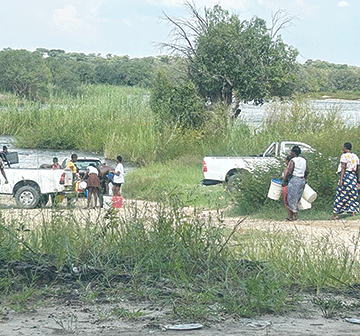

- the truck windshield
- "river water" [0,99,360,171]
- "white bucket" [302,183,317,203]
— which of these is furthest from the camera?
"river water" [0,99,360,171]

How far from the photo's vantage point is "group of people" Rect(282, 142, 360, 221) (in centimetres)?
1514

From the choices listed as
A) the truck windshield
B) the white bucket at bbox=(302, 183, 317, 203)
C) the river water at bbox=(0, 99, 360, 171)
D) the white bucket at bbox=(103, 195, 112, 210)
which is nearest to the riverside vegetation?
the white bucket at bbox=(103, 195, 112, 210)

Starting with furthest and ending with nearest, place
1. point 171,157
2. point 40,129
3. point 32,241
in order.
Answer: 1. point 40,129
2. point 171,157
3. point 32,241

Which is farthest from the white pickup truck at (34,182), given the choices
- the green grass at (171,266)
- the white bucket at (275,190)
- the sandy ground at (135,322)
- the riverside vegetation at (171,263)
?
the sandy ground at (135,322)

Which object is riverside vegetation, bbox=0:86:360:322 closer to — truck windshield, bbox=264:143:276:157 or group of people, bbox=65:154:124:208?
group of people, bbox=65:154:124:208

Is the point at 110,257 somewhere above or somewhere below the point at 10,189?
above

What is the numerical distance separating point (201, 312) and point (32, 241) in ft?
8.59

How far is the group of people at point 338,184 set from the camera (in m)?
15.1

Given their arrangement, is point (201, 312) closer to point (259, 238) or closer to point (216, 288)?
point (216, 288)

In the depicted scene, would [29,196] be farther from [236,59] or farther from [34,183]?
[236,59]

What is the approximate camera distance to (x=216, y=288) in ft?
22.3

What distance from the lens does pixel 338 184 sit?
15781 mm

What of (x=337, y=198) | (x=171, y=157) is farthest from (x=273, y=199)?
(x=171, y=157)

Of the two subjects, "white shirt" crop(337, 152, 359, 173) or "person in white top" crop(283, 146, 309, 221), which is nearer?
"person in white top" crop(283, 146, 309, 221)
